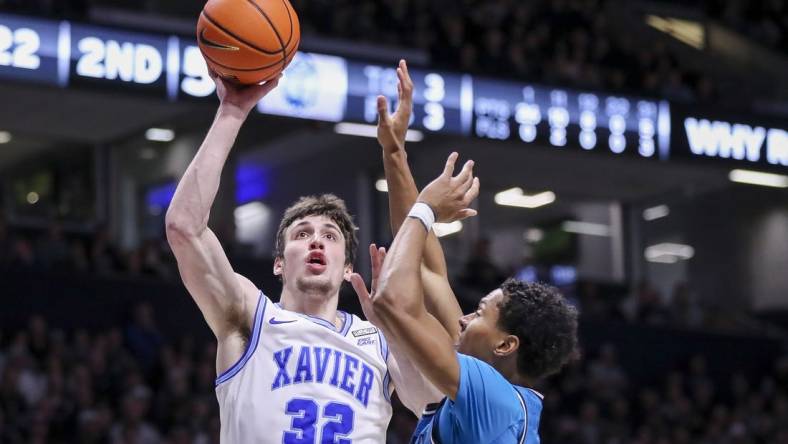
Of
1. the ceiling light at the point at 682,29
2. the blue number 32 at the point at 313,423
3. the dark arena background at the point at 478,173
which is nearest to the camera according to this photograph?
the blue number 32 at the point at 313,423

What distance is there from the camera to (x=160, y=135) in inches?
697

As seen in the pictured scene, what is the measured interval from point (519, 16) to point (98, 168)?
6378mm

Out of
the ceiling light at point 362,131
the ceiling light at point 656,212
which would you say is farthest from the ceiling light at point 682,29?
the ceiling light at point 362,131

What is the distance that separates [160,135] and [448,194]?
46.8ft

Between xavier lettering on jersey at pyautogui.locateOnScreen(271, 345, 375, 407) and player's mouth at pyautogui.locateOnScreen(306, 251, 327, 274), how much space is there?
276 mm

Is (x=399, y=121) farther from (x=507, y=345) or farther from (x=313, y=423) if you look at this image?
(x=313, y=423)

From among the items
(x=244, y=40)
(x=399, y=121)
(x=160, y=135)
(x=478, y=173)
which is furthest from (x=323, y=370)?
(x=478, y=173)

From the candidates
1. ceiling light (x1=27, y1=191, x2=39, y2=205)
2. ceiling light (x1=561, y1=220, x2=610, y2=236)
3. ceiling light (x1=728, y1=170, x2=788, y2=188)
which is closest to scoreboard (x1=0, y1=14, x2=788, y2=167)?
ceiling light (x1=728, y1=170, x2=788, y2=188)

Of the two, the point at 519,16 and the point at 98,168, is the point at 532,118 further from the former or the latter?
the point at 98,168

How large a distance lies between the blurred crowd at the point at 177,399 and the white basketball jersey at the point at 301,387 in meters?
6.24

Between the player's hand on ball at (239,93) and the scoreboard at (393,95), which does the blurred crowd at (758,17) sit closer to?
the scoreboard at (393,95)

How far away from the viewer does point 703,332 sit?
1744 cm

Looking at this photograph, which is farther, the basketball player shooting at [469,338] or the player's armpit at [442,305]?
the player's armpit at [442,305]

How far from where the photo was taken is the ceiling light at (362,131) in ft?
46.0
